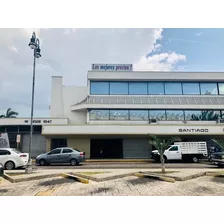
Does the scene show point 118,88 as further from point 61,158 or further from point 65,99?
point 61,158

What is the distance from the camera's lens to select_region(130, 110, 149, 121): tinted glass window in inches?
940

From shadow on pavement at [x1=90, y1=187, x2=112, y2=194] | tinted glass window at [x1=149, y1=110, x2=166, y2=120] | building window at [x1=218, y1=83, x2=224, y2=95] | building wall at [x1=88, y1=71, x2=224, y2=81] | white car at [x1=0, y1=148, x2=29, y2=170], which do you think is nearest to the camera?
shadow on pavement at [x1=90, y1=187, x2=112, y2=194]

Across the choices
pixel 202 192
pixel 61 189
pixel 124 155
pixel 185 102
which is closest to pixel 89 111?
pixel 124 155

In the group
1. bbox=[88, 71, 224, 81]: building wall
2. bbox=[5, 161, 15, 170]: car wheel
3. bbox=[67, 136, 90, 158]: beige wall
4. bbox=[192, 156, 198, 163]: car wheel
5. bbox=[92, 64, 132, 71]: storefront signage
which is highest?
bbox=[92, 64, 132, 71]: storefront signage

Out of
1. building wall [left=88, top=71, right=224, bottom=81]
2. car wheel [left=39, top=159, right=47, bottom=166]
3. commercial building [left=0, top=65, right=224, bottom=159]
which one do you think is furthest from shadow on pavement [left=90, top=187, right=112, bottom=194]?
building wall [left=88, top=71, right=224, bottom=81]

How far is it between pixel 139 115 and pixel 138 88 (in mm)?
4403

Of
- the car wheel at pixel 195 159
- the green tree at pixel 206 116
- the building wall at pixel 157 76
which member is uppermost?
the building wall at pixel 157 76

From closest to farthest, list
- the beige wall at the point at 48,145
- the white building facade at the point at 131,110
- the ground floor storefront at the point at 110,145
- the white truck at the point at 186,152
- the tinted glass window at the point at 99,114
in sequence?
the white truck at the point at 186,152 < the white building facade at the point at 131,110 < the ground floor storefront at the point at 110,145 < the beige wall at the point at 48,145 < the tinted glass window at the point at 99,114

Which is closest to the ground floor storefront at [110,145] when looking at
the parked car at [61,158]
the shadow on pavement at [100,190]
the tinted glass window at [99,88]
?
the parked car at [61,158]

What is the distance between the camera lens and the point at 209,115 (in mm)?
24656

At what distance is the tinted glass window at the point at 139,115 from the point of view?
23.9m

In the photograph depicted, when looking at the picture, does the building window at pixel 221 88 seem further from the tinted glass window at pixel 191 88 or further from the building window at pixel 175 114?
the building window at pixel 175 114

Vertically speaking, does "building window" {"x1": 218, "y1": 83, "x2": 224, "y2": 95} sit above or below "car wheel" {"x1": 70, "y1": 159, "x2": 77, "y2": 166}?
above

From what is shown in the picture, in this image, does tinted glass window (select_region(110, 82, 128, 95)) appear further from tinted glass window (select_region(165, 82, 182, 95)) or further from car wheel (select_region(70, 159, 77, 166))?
car wheel (select_region(70, 159, 77, 166))
